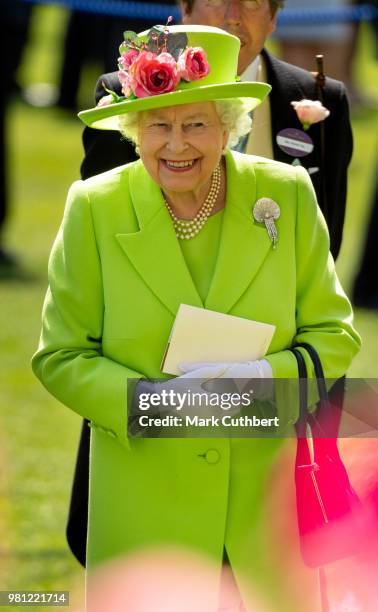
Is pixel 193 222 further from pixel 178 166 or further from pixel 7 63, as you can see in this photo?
pixel 7 63

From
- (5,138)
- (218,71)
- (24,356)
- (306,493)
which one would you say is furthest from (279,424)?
(5,138)

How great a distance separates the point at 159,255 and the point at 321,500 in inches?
27.7

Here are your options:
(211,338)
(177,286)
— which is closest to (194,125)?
(177,286)

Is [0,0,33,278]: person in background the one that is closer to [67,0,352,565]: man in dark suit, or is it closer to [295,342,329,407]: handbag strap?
[67,0,352,565]: man in dark suit

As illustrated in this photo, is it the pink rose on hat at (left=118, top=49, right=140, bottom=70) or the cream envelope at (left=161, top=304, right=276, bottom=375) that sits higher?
the pink rose on hat at (left=118, top=49, right=140, bottom=70)

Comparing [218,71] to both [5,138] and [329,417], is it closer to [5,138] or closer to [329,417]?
[329,417]

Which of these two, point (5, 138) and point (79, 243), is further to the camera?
point (5, 138)

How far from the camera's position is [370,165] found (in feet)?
39.5

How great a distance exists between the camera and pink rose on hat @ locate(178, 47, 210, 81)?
3232 millimetres

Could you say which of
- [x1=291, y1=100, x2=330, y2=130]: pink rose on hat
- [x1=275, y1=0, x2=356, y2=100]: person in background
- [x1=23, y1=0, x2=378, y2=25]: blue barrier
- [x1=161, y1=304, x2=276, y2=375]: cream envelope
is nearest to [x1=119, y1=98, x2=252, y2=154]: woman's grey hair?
[x1=161, y1=304, x2=276, y2=375]: cream envelope

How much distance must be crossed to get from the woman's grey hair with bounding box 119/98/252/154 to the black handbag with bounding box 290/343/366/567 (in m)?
0.55

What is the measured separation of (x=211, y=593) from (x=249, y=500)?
243 mm

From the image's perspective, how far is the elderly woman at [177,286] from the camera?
3281 millimetres

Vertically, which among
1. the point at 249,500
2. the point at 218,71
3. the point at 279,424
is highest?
the point at 218,71
